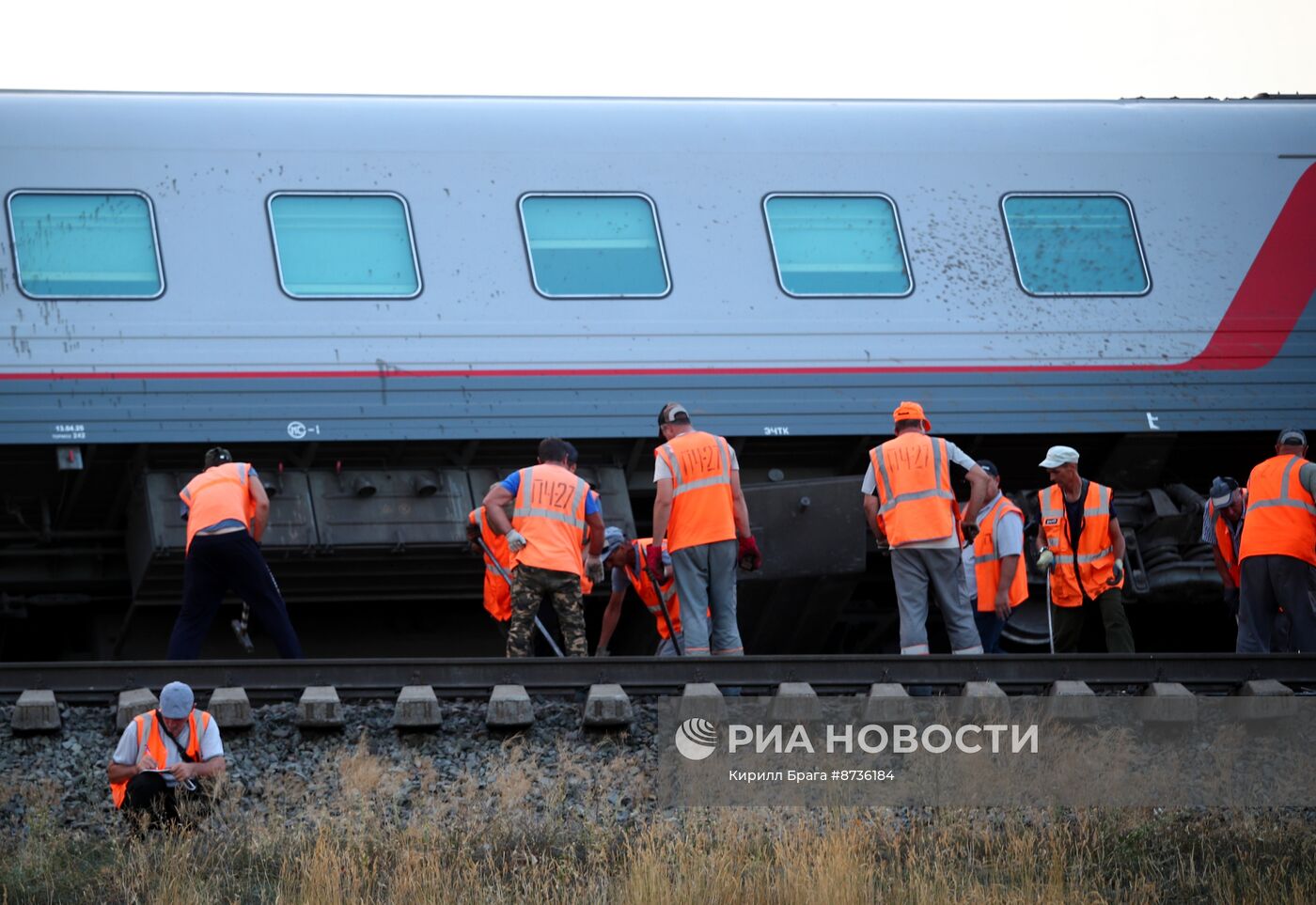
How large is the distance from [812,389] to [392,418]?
7.91ft

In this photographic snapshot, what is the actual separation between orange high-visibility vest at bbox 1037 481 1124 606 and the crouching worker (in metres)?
4.65

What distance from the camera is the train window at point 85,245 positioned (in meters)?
10.1

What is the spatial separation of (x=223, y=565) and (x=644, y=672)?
94.5 inches

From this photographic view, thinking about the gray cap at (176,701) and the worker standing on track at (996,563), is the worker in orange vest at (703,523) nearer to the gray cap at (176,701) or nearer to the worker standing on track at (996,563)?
the worker standing on track at (996,563)

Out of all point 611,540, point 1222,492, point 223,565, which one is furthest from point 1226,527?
point 223,565

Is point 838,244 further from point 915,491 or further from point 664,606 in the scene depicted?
point 664,606

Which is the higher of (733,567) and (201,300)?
(201,300)

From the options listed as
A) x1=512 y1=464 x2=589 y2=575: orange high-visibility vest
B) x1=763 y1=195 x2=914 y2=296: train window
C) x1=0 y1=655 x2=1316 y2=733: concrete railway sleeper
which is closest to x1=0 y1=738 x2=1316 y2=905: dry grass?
x1=0 y1=655 x2=1316 y2=733: concrete railway sleeper

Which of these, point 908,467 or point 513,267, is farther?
point 513,267

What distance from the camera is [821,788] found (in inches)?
292

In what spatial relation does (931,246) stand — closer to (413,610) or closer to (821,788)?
(413,610)

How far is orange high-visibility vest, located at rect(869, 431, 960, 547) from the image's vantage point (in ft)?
29.6

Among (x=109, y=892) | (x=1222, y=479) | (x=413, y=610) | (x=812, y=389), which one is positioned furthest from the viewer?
(x=413, y=610)

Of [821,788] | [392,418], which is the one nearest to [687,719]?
[821,788]
